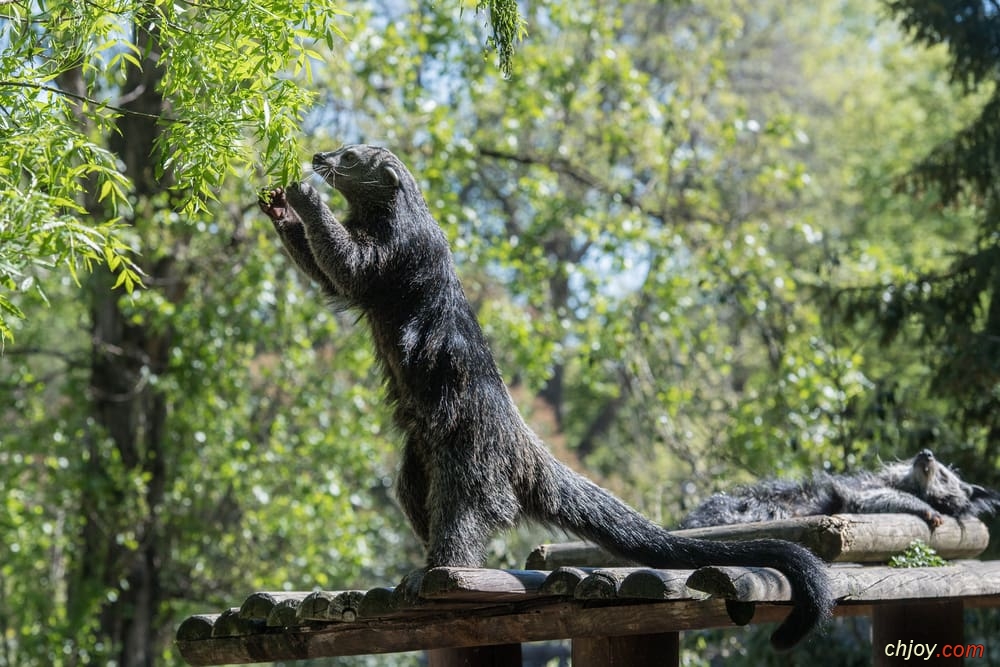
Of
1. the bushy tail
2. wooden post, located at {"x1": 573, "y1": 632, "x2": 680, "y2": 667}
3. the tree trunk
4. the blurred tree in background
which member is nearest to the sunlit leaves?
the bushy tail

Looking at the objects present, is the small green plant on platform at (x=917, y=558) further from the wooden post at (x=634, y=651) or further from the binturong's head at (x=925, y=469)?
the wooden post at (x=634, y=651)

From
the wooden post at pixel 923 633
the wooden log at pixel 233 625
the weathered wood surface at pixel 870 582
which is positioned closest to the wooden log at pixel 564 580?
the weathered wood surface at pixel 870 582

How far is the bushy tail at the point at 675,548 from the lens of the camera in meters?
3.38

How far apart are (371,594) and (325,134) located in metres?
6.82

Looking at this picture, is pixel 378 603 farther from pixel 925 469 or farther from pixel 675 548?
pixel 925 469

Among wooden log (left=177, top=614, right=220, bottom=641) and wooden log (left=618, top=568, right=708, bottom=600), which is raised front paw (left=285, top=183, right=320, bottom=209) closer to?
wooden log (left=177, top=614, right=220, bottom=641)

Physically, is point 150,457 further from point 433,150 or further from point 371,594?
point 371,594

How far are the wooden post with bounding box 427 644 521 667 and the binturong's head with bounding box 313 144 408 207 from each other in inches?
66.7

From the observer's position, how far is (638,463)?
15016 mm

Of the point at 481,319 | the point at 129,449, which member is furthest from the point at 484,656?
the point at 129,449

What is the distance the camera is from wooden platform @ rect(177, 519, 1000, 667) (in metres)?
3.09

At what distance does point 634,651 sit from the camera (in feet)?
12.8

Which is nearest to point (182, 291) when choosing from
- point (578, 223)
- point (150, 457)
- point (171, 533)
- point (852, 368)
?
point (150, 457)

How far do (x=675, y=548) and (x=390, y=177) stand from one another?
1.71 metres
